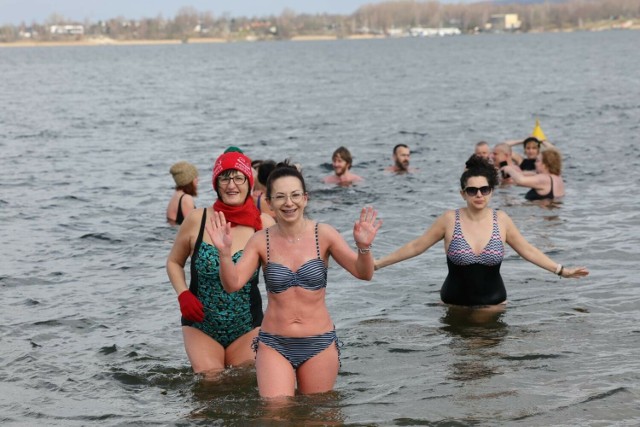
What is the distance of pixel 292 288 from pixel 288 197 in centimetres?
69

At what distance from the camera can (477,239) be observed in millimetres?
9766

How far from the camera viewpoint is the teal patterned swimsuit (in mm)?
7812

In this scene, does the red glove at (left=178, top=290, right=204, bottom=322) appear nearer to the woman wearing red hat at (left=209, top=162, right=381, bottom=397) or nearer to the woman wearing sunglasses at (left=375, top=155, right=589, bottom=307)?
the woman wearing red hat at (left=209, top=162, right=381, bottom=397)

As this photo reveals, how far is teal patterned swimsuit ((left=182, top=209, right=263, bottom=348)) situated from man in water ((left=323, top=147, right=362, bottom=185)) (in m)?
12.2

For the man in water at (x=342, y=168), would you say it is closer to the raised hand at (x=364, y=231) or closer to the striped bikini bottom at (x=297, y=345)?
the striped bikini bottom at (x=297, y=345)

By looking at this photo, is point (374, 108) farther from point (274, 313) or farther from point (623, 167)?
point (274, 313)

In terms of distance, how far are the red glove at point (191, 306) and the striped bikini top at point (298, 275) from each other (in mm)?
800

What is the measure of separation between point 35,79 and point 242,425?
90220 millimetres

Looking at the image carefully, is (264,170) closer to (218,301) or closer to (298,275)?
(218,301)

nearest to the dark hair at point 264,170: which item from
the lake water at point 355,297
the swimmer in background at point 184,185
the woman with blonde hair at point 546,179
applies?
the swimmer in background at point 184,185

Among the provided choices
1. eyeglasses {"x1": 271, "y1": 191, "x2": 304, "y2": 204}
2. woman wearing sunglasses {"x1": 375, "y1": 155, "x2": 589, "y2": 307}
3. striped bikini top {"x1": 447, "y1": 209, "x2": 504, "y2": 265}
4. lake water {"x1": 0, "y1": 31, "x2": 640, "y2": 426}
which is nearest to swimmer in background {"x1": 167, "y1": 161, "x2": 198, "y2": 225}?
lake water {"x1": 0, "y1": 31, "x2": 640, "y2": 426}

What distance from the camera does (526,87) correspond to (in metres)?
64.4

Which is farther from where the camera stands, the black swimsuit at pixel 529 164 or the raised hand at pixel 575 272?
the black swimsuit at pixel 529 164

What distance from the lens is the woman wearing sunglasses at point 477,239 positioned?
952 centimetres
